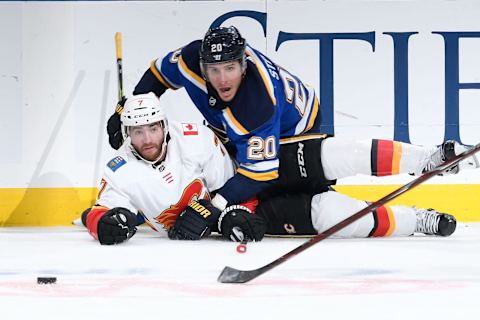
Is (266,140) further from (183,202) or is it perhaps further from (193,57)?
(193,57)

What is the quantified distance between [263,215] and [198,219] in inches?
11.8

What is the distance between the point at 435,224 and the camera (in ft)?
11.4

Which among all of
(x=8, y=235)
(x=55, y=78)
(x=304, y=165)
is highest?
(x=55, y=78)

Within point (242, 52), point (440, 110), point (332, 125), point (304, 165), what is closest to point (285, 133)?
point (304, 165)

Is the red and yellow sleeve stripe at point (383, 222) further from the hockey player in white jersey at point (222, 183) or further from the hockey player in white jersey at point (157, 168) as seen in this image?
the hockey player in white jersey at point (157, 168)

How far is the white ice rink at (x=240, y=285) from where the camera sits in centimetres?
188

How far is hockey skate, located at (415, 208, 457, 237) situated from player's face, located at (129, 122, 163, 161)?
1.00 meters

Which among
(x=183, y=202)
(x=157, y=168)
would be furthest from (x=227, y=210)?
(x=157, y=168)

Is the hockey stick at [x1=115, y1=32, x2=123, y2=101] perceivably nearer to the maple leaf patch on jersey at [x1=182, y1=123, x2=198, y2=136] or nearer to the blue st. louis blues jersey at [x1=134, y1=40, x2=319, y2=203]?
the blue st. louis blues jersey at [x1=134, y1=40, x2=319, y2=203]

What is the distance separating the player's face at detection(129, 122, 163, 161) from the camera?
331cm

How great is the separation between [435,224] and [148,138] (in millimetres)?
1098

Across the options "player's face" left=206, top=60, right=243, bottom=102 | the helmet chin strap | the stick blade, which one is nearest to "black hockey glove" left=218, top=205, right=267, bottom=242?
the helmet chin strap

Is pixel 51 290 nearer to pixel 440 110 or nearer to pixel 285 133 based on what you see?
pixel 285 133

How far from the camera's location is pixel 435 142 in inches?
167
